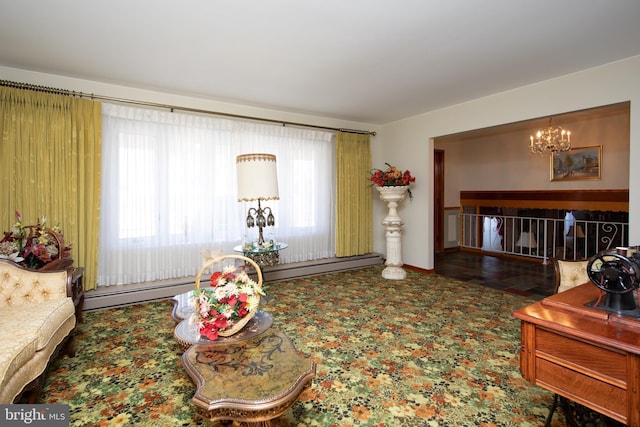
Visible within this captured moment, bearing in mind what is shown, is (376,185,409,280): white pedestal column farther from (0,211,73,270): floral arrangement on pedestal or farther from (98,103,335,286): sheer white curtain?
(0,211,73,270): floral arrangement on pedestal

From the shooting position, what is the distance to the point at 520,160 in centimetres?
667

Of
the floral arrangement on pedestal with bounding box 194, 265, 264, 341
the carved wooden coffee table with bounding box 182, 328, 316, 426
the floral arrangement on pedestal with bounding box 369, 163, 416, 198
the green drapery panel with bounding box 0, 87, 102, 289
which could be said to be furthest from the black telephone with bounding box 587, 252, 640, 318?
the green drapery panel with bounding box 0, 87, 102, 289

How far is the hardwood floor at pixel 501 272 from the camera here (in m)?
4.44

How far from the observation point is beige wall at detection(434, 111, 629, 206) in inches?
216

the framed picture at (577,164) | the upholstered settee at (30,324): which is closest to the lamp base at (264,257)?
the upholstered settee at (30,324)

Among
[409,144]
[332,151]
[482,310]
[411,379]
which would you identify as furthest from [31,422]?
[409,144]

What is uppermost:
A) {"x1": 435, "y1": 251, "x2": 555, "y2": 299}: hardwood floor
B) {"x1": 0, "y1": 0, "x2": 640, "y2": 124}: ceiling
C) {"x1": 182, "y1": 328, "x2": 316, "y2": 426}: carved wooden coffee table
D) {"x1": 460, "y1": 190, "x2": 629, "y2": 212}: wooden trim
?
{"x1": 0, "y1": 0, "x2": 640, "y2": 124}: ceiling

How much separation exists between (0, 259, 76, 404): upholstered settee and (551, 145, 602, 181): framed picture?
24.7 feet

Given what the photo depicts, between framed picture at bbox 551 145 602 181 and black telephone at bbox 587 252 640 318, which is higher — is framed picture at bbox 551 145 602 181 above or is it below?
above

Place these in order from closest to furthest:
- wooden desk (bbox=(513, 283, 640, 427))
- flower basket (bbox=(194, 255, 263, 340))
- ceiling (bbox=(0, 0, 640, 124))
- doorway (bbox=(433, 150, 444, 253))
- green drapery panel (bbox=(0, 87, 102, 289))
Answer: wooden desk (bbox=(513, 283, 640, 427)), flower basket (bbox=(194, 255, 263, 340)), ceiling (bbox=(0, 0, 640, 124)), green drapery panel (bbox=(0, 87, 102, 289)), doorway (bbox=(433, 150, 444, 253))

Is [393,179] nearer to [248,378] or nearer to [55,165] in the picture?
[248,378]

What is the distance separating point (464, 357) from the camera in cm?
254

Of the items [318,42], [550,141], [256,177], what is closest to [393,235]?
[256,177]

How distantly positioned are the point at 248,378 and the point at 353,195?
4.35 metres
